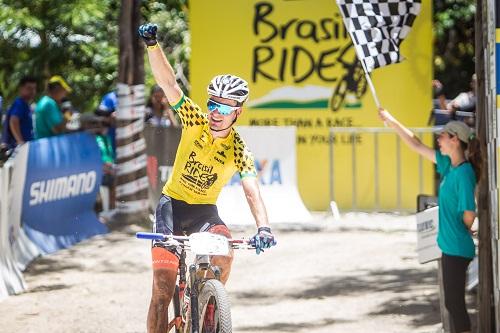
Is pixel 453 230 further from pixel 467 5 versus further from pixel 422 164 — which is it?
pixel 467 5

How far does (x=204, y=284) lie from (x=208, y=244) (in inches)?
13.7

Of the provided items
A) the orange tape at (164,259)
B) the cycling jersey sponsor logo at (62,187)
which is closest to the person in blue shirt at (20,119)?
the cycling jersey sponsor logo at (62,187)

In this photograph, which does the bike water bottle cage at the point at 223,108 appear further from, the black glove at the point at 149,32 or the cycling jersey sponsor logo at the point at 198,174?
the black glove at the point at 149,32

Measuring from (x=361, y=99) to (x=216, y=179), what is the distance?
426 inches

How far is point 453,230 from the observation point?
27.1ft

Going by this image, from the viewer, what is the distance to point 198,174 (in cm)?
718

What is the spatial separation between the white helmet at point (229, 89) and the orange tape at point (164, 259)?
3.29 feet

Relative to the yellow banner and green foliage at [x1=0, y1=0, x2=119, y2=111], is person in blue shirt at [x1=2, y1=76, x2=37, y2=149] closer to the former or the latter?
the yellow banner

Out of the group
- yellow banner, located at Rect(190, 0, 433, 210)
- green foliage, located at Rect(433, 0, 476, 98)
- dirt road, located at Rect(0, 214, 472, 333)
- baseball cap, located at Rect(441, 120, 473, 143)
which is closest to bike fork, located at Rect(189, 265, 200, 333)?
baseball cap, located at Rect(441, 120, 473, 143)

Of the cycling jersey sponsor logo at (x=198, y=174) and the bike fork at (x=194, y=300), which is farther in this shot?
the cycling jersey sponsor logo at (x=198, y=174)

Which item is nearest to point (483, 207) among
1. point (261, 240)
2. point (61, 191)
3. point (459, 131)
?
point (459, 131)

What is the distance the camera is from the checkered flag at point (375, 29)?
953 centimetres

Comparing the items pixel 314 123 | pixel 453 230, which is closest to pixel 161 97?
pixel 314 123

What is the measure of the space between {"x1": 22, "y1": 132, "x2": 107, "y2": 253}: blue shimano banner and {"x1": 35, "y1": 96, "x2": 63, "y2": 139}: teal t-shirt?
0.45m
